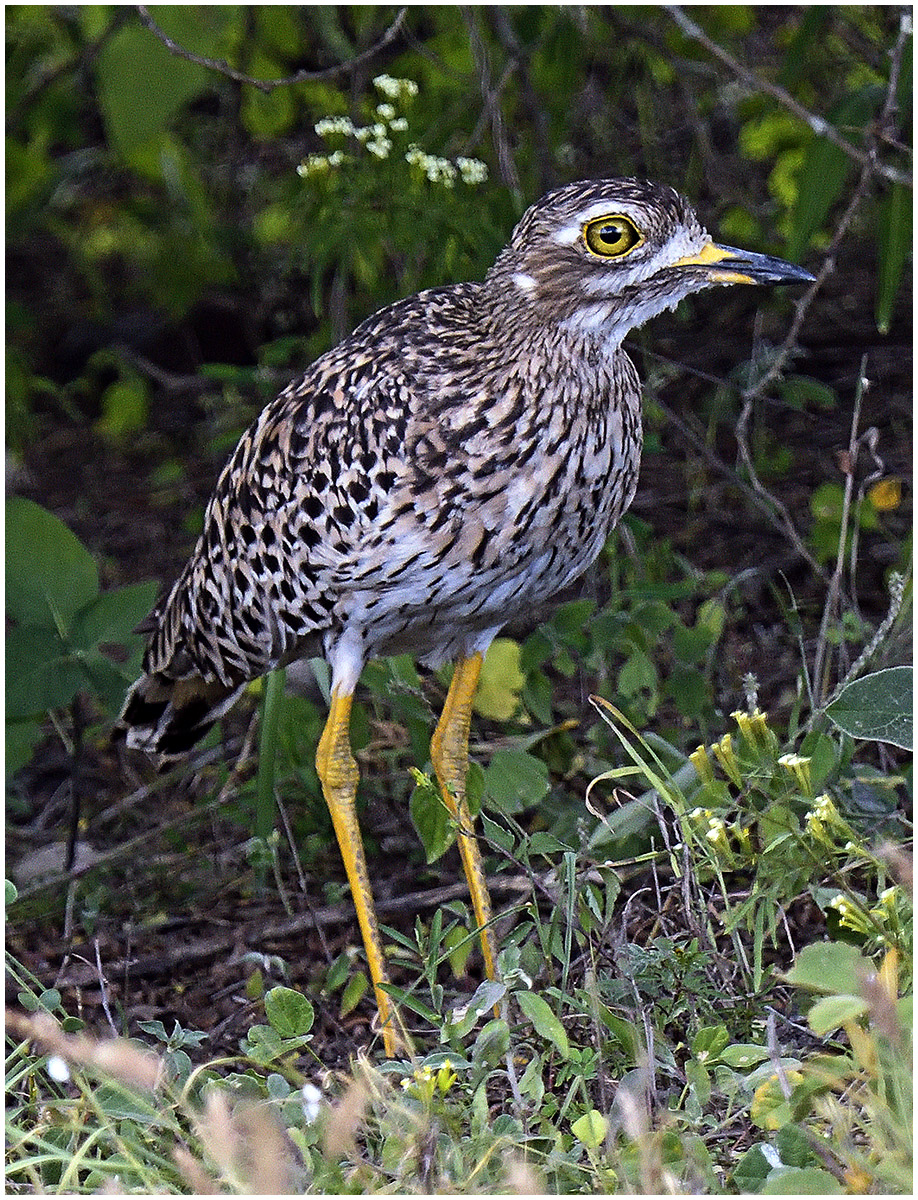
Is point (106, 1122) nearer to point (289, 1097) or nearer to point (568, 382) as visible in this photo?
point (289, 1097)

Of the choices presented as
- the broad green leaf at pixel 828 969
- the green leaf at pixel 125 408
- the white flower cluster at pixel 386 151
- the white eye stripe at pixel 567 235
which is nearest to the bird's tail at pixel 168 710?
→ the white flower cluster at pixel 386 151

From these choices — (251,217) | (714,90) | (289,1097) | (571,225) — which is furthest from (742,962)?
(251,217)

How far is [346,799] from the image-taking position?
3127mm

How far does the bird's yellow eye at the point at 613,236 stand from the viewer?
2693mm

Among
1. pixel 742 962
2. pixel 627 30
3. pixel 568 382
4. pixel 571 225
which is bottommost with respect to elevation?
pixel 742 962

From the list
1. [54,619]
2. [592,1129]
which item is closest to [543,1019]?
[592,1129]

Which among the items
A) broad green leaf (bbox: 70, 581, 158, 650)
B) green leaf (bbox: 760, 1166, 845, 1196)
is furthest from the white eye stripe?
green leaf (bbox: 760, 1166, 845, 1196)

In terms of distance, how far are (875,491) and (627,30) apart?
1472mm

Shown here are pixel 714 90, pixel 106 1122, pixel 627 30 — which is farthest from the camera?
pixel 714 90

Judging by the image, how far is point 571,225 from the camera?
107 inches

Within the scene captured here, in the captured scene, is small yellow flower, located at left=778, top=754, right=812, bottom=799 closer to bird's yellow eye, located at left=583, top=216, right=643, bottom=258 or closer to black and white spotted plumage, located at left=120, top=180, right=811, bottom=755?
black and white spotted plumage, located at left=120, top=180, right=811, bottom=755

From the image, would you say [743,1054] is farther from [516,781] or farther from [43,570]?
[43,570]

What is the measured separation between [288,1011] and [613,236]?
132 cm

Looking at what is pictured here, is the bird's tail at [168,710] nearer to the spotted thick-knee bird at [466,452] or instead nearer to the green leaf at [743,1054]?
the spotted thick-knee bird at [466,452]
